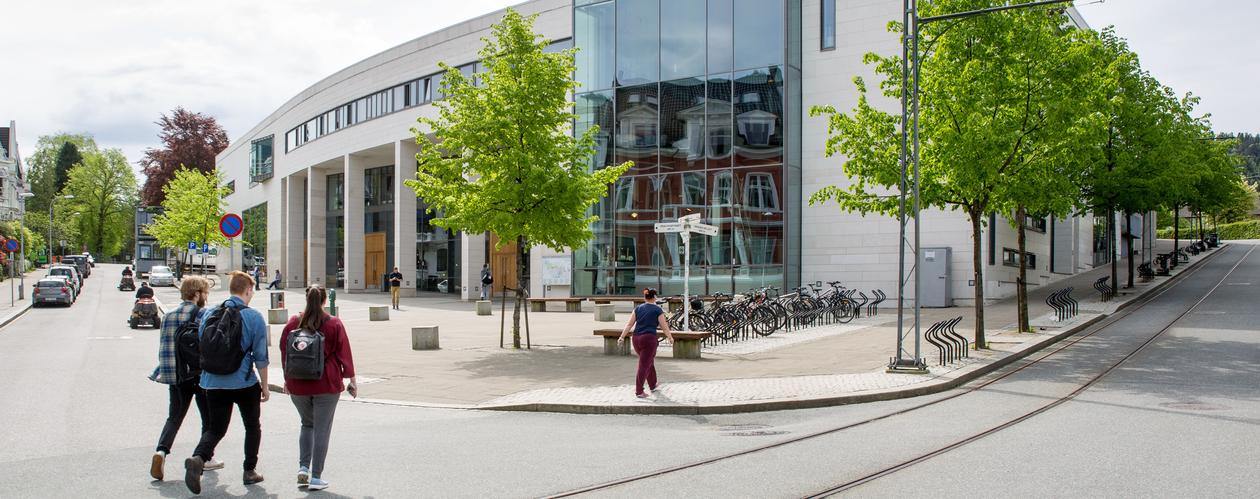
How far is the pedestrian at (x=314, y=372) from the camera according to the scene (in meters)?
6.14

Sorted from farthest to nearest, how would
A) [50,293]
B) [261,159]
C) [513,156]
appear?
[261,159] < [50,293] < [513,156]

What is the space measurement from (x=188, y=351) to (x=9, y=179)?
10092cm

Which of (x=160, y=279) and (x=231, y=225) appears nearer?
(x=231, y=225)

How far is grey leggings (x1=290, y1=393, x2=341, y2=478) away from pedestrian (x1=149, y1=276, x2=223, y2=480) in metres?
0.82

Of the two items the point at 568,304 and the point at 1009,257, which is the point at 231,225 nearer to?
the point at 568,304

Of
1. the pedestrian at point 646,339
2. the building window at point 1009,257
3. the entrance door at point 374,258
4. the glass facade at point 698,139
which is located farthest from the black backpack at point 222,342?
the entrance door at point 374,258

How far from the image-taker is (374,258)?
52781 mm

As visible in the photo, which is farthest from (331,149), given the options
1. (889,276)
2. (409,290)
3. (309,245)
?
(889,276)

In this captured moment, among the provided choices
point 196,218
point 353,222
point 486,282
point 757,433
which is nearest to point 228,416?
point 757,433

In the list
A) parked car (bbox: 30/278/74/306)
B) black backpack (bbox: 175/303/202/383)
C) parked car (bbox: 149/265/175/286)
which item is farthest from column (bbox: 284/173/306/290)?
black backpack (bbox: 175/303/202/383)

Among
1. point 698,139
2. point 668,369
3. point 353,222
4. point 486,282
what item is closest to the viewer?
point 668,369

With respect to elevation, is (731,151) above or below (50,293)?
above

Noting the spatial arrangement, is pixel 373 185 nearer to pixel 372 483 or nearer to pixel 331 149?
pixel 331 149

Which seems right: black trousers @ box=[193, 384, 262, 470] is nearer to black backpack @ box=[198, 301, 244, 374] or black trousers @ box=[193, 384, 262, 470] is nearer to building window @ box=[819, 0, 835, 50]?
black backpack @ box=[198, 301, 244, 374]
